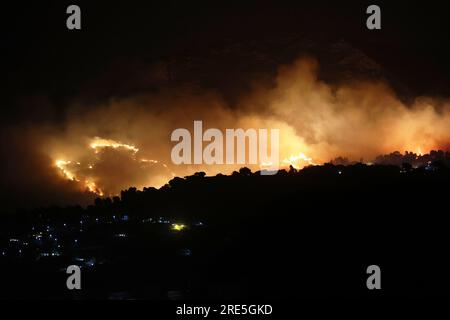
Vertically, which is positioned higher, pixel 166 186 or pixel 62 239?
pixel 166 186

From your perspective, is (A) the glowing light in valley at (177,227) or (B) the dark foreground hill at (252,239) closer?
(B) the dark foreground hill at (252,239)

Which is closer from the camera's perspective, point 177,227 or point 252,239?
point 252,239

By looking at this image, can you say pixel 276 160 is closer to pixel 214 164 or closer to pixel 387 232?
pixel 214 164

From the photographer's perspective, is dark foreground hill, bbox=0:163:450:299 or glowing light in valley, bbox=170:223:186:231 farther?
glowing light in valley, bbox=170:223:186:231
